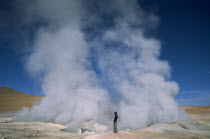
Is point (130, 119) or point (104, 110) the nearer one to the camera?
point (130, 119)

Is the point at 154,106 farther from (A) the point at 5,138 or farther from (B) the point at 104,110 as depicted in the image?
(A) the point at 5,138

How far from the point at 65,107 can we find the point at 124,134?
19.2 meters

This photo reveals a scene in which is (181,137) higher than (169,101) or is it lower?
lower

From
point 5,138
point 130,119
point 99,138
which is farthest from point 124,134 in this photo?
point 130,119

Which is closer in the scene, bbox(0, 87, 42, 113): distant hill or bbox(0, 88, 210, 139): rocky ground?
bbox(0, 88, 210, 139): rocky ground

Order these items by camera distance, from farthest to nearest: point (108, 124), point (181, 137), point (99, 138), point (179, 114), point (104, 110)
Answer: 1. point (104, 110)
2. point (179, 114)
3. point (108, 124)
4. point (181, 137)
5. point (99, 138)

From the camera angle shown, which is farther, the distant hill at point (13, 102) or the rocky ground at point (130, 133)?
the distant hill at point (13, 102)

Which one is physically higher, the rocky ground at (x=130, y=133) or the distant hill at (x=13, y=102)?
the distant hill at (x=13, y=102)

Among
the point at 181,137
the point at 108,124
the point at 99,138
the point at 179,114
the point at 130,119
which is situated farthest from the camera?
the point at 179,114

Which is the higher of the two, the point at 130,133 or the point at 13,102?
the point at 13,102

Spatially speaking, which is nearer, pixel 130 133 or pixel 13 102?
pixel 130 133

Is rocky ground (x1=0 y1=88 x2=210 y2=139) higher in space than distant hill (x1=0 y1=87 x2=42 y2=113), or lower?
lower


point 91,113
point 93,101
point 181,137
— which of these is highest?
point 93,101

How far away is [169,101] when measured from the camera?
84.6ft
